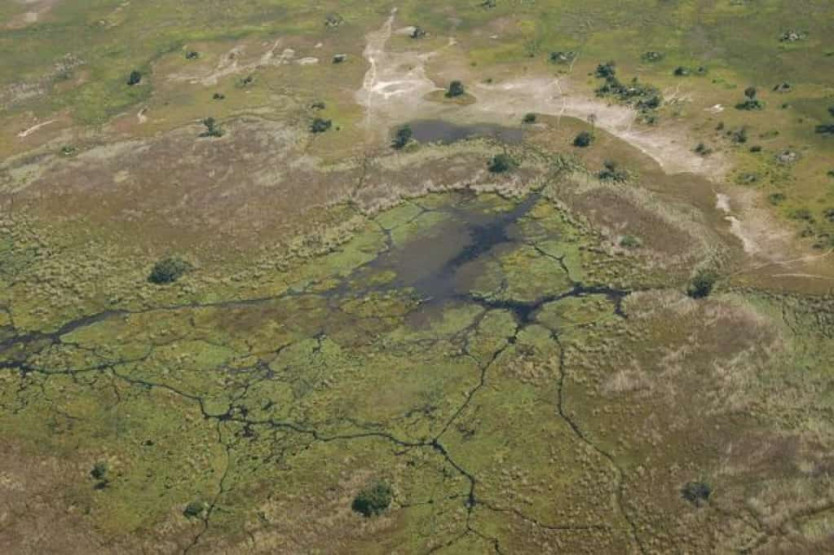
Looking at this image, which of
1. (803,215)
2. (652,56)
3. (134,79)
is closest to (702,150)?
(803,215)

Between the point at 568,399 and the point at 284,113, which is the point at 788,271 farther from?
the point at 284,113

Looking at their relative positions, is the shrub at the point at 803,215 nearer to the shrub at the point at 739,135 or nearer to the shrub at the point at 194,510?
the shrub at the point at 739,135

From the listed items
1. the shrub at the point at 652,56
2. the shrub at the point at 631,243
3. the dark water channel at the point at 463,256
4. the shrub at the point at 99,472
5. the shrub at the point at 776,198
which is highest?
the shrub at the point at 776,198

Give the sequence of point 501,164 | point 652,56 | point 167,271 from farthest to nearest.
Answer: point 652,56, point 501,164, point 167,271

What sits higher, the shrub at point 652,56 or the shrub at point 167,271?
the shrub at point 652,56

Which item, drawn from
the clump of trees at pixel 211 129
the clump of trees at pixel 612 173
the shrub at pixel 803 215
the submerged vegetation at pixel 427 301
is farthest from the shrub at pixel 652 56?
the clump of trees at pixel 211 129

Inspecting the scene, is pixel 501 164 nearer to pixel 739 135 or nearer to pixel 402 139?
pixel 402 139

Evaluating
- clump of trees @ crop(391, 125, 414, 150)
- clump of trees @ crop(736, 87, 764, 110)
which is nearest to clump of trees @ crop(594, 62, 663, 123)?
clump of trees @ crop(736, 87, 764, 110)
